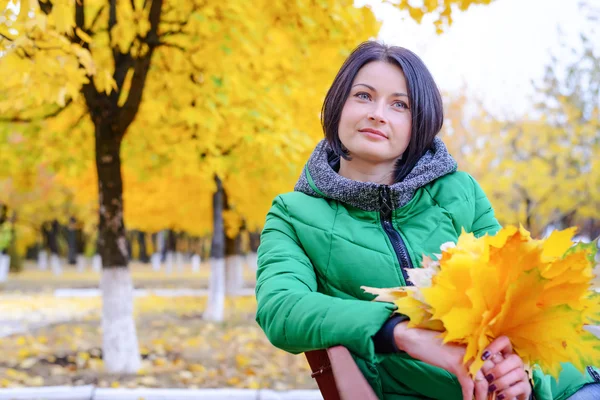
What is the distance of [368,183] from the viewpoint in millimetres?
1619

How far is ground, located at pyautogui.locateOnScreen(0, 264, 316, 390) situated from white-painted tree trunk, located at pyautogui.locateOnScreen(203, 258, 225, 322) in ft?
1.10

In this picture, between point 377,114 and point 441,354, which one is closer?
point 441,354

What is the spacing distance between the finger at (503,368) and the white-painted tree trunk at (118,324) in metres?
6.07

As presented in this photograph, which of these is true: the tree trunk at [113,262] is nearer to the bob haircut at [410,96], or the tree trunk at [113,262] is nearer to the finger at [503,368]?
the bob haircut at [410,96]

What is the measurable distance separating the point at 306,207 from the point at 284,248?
160 millimetres

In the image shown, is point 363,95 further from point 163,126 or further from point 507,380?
point 163,126

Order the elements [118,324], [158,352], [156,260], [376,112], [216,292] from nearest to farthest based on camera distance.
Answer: [376,112]
[118,324]
[158,352]
[216,292]
[156,260]

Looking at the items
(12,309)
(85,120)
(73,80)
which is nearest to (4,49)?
(73,80)

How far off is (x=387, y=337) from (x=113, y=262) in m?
5.97

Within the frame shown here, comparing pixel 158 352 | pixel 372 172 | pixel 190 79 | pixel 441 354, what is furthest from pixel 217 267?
pixel 441 354

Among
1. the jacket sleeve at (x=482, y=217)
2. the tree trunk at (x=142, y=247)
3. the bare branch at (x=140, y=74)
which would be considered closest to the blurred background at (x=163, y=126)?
the bare branch at (x=140, y=74)

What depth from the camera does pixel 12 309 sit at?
1434 cm

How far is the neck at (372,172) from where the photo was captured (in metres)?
1.83

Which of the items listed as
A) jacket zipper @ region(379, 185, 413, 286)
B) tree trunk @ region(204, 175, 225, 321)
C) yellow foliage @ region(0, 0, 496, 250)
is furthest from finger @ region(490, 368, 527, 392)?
tree trunk @ region(204, 175, 225, 321)
